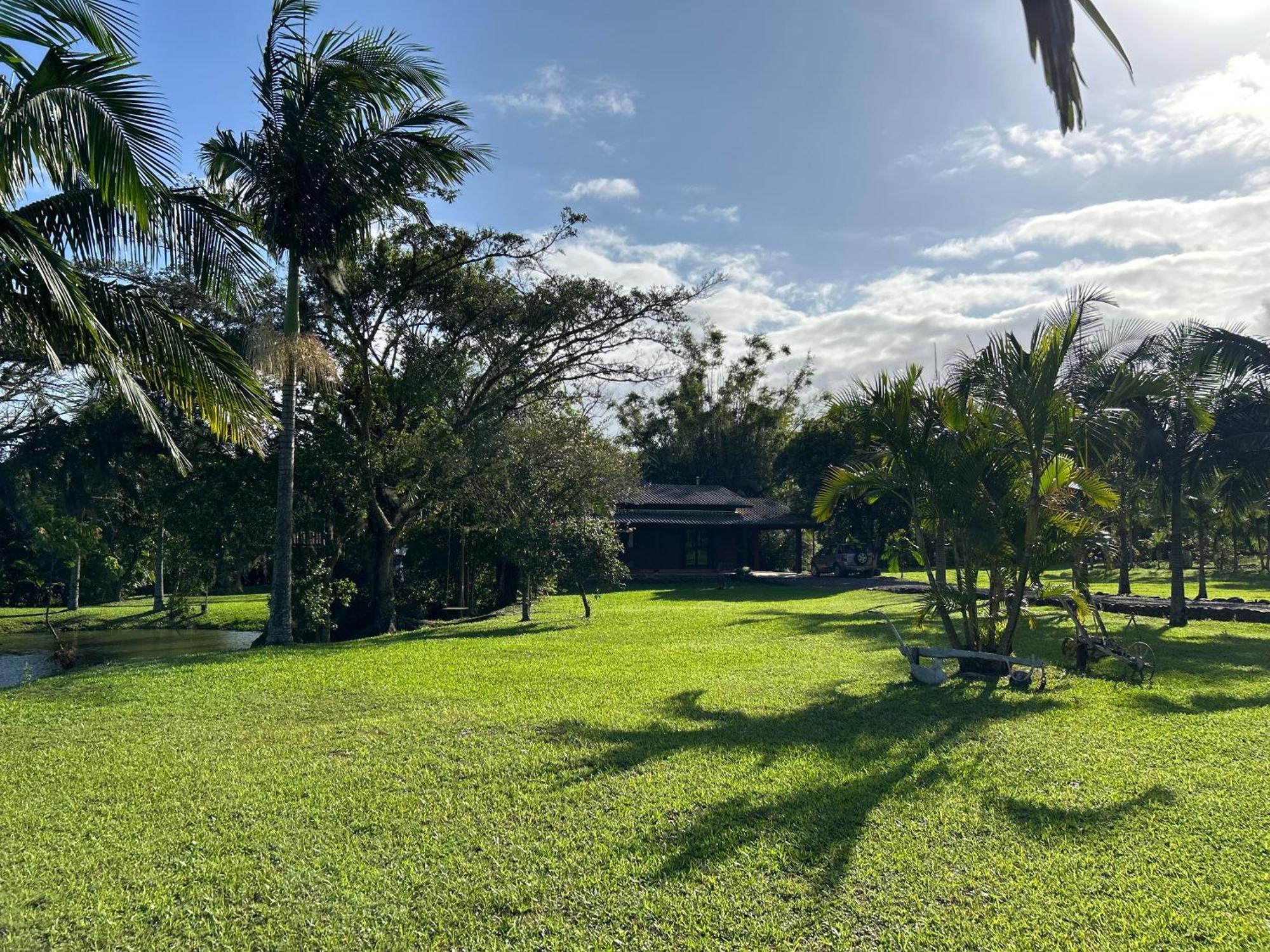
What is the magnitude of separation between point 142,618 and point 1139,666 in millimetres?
23834

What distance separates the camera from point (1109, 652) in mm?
9711

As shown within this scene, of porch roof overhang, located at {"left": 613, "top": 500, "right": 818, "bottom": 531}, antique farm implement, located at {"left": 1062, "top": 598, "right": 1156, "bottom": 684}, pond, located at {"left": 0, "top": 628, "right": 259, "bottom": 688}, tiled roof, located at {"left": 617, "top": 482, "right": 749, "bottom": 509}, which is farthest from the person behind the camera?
tiled roof, located at {"left": 617, "top": 482, "right": 749, "bottom": 509}

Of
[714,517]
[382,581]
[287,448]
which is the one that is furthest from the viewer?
[714,517]

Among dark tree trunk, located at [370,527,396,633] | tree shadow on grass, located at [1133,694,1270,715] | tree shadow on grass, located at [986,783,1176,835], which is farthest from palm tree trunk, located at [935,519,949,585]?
dark tree trunk, located at [370,527,396,633]

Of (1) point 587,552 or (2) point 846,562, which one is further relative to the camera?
(2) point 846,562

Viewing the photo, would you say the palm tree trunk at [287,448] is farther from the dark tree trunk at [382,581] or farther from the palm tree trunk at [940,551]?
the palm tree trunk at [940,551]

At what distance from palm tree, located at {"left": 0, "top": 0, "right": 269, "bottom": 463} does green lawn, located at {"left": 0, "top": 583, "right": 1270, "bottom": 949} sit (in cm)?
271

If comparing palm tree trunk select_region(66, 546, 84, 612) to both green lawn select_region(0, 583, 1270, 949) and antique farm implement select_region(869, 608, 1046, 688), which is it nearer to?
green lawn select_region(0, 583, 1270, 949)

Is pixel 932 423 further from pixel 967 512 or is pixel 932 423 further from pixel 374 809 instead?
pixel 374 809

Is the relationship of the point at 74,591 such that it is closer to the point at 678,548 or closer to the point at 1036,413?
the point at 678,548

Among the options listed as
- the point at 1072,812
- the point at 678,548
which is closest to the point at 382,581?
the point at 1072,812

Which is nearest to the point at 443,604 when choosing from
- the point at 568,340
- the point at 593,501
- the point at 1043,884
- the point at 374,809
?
the point at 593,501

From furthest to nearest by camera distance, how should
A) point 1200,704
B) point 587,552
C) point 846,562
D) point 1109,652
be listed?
point 846,562 < point 587,552 < point 1109,652 < point 1200,704

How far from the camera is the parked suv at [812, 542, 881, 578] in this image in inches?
1332
